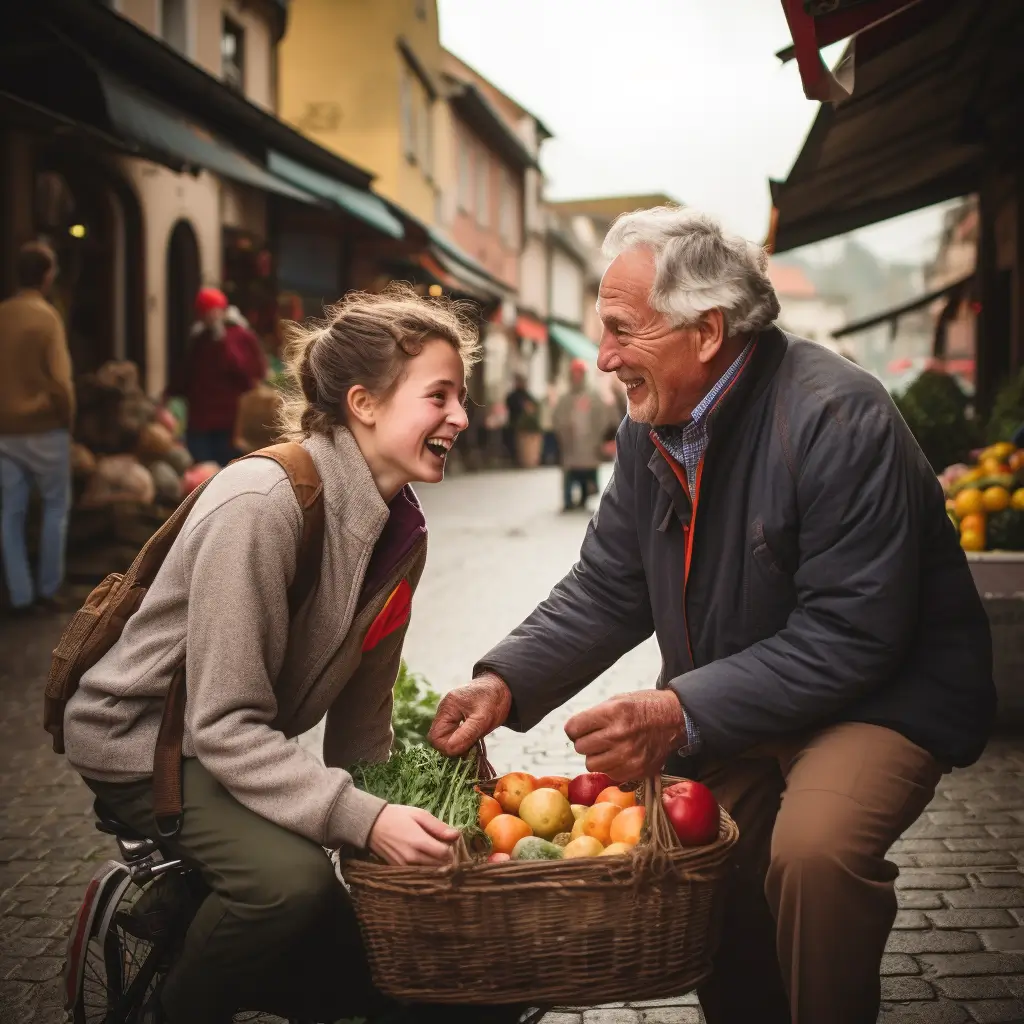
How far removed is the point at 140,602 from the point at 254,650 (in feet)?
1.29

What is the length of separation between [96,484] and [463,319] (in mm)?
7896

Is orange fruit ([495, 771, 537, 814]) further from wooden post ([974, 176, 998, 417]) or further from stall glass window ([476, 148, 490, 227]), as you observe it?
stall glass window ([476, 148, 490, 227])

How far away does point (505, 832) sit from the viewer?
8.99ft

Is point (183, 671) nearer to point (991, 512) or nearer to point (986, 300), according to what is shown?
point (991, 512)

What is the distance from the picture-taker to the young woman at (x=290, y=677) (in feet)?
8.59

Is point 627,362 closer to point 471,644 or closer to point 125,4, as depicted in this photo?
point 471,644

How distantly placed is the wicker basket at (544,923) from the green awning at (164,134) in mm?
7196

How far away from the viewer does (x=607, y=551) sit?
3461 mm

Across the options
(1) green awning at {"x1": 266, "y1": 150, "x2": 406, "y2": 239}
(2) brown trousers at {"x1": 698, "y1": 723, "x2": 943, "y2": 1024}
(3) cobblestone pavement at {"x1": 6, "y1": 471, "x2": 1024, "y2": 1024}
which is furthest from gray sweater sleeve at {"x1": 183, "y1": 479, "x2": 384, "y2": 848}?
(1) green awning at {"x1": 266, "y1": 150, "x2": 406, "y2": 239}

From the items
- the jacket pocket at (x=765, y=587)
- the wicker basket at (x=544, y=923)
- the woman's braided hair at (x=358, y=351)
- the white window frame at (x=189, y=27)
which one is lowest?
the wicker basket at (x=544, y=923)

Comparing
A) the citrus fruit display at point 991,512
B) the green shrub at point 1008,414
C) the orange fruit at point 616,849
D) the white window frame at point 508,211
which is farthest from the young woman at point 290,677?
the white window frame at point 508,211

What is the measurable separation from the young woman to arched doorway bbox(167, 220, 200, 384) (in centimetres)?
1324

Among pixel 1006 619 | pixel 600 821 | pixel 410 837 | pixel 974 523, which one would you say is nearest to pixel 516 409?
pixel 974 523

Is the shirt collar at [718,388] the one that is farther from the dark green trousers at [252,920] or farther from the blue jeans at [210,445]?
the blue jeans at [210,445]
